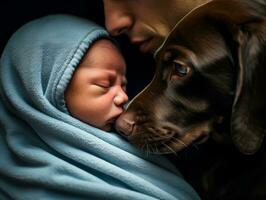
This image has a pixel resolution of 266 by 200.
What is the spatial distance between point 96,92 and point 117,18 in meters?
0.23

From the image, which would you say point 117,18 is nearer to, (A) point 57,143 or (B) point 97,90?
(B) point 97,90

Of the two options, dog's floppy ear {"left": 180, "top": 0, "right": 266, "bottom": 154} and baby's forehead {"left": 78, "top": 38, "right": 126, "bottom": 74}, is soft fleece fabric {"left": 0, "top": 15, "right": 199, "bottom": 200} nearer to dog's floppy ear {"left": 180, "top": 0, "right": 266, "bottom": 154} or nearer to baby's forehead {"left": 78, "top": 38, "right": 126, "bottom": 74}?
baby's forehead {"left": 78, "top": 38, "right": 126, "bottom": 74}

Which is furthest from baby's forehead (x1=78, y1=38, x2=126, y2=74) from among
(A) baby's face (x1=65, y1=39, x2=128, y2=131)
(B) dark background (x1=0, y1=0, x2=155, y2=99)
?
(B) dark background (x1=0, y1=0, x2=155, y2=99)

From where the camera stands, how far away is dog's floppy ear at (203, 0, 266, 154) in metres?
1.36

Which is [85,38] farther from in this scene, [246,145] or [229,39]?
[246,145]

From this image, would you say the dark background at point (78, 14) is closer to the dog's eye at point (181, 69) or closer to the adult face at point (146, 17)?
the adult face at point (146, 17)

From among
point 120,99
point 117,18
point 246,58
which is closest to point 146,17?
point 117,18

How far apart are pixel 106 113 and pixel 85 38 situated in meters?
0.23

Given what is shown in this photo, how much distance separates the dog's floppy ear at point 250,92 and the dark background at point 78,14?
1.56 ft

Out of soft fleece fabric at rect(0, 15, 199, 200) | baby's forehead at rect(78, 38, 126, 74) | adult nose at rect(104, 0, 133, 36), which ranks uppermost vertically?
adult nose at rect(104, 0, 133, 36)

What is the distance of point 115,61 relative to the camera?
1.63 metres

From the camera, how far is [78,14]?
5.96ft

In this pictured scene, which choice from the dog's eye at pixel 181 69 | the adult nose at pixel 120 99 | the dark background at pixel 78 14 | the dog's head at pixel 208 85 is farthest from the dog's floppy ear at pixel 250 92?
the dark background at pixel 78 14

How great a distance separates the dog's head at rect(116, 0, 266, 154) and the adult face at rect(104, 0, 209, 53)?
101 mm
